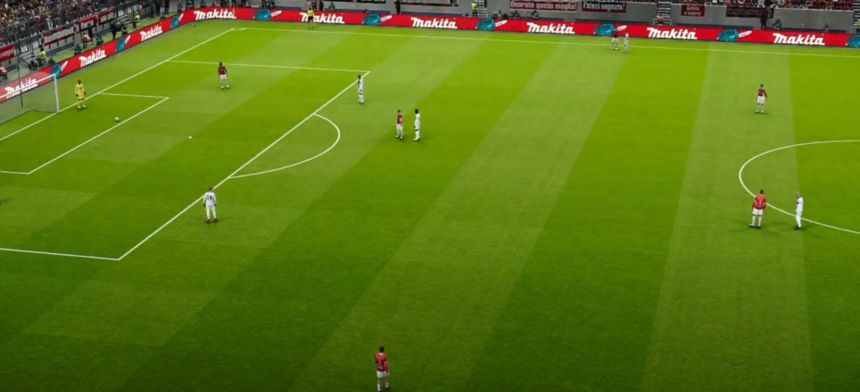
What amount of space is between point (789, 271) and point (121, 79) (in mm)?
45856

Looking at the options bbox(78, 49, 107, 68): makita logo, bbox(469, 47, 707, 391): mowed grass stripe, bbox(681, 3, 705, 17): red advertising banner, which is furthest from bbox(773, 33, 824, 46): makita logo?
bbox(78, 49, 107, 68): makita logo

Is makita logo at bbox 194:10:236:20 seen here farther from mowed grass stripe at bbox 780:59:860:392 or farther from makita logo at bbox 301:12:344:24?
mowed grass stripe at bbox 780:59:860:392

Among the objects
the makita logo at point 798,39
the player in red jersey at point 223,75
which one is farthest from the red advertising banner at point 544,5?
the player in red jersey at point 223,75

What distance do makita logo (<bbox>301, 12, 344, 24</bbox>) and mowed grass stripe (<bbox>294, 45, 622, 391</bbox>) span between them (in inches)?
1162

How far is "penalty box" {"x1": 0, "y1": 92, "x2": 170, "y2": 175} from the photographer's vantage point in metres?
51.8

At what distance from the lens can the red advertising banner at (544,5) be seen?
86.9 meters

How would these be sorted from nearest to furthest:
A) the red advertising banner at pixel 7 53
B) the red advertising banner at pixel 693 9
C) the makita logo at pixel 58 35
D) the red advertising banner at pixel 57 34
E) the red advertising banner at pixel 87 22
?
the red advertising banner at pixel 7 53, the red advertising banner at pixel 57 34, the makita logo at pixel 58 35, the red advertising banner at pixel 87 22, the red advertising banner at pixel 693 9

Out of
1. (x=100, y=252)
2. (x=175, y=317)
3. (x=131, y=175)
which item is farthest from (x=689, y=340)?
(x=131, y=175)

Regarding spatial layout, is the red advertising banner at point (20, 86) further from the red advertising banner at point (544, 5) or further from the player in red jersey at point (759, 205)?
the player in red jersey at point (759, 205)

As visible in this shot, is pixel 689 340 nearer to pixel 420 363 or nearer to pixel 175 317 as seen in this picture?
pixel 420 363

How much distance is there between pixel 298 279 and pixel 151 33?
48.3m

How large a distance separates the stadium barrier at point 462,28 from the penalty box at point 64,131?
909cm

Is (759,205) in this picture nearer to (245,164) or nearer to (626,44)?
(245,164)

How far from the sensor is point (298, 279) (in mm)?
37688
